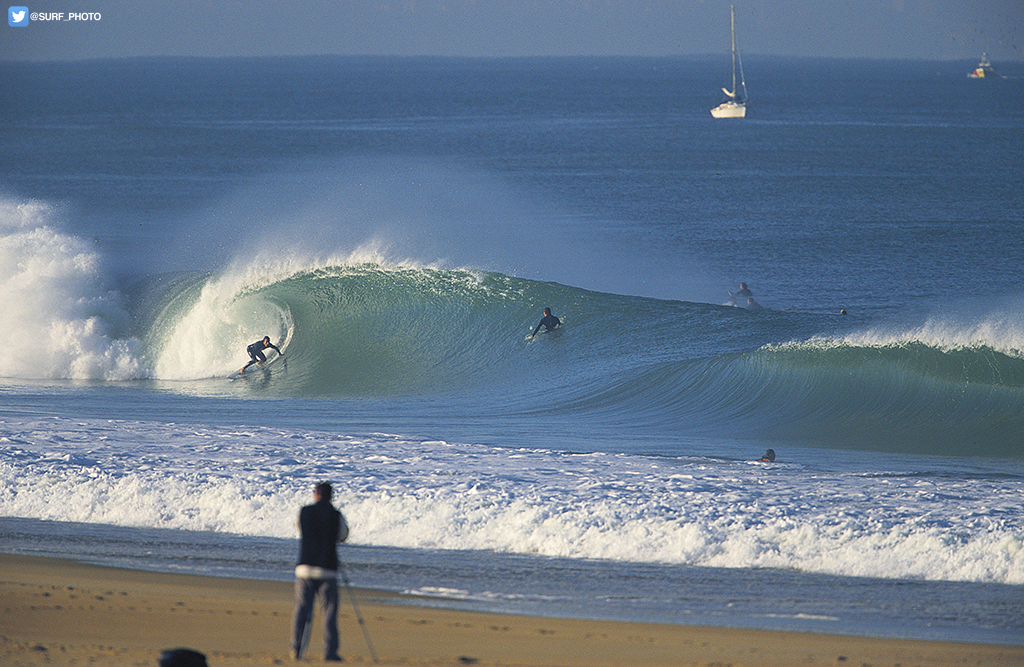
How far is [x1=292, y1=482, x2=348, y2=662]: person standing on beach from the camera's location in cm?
575

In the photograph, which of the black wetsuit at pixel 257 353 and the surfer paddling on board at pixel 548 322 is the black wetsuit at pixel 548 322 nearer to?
the surfer paddling on board at pixel 548 322

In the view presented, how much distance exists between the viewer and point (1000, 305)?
24.7 metres

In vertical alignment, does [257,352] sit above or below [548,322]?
below

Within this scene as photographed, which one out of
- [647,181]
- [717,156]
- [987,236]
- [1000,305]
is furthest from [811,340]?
[717,156]

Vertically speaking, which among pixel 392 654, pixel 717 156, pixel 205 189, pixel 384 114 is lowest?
pixel 392 654

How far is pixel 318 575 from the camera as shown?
573 centimetres

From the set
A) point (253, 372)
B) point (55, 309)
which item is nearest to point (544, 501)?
point (253, 372)

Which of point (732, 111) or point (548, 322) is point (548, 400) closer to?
point (548, 322)

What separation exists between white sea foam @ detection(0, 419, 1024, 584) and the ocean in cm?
4

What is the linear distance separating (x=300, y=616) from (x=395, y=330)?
13687 millimetres

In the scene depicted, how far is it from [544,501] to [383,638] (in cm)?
324

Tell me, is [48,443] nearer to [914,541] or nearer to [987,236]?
[914,541]

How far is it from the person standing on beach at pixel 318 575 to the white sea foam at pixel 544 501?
122 inches

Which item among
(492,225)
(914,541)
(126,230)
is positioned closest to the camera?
(914,541)
